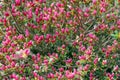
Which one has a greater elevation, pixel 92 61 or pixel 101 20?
pixel 101 20

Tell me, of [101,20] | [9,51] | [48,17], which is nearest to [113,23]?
[101,20]

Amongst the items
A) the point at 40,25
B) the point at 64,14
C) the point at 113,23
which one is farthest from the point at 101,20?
the point at 40,25

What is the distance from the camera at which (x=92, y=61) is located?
331 centimetres

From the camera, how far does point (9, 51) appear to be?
11.4 feet

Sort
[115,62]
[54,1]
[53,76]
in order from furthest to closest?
[54,1], [115,62], [53,76]

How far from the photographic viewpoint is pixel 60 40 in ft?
11.8

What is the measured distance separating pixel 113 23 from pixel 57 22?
0.63 meters

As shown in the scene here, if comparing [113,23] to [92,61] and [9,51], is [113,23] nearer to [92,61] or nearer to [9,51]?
[92,61]

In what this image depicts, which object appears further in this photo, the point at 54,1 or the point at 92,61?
the point at 54,1

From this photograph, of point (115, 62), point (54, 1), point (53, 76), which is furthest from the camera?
point (54, 1)

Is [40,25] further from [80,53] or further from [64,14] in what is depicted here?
[80,53]

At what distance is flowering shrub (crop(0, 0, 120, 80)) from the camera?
3350mm

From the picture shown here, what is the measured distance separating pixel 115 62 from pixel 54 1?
1109 millimetres

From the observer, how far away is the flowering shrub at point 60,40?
3.35 m
